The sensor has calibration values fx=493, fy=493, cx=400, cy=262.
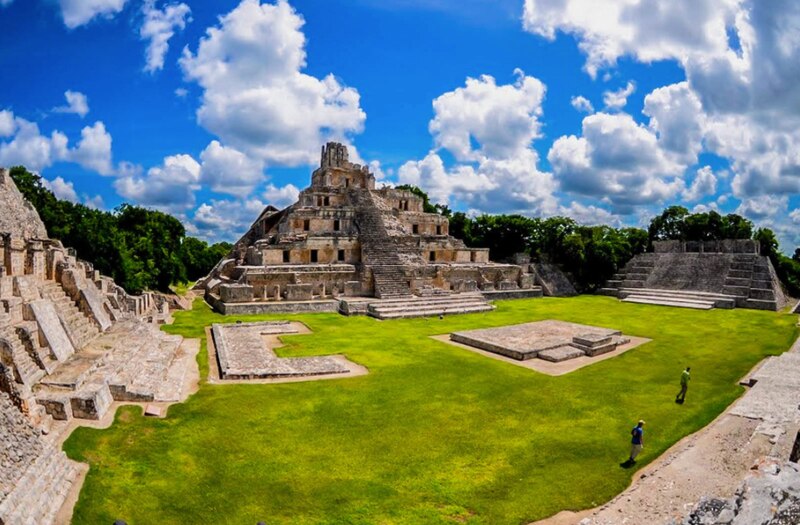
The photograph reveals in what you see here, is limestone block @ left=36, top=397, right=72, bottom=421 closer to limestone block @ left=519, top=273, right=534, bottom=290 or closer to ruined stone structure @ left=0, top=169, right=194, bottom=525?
ruined stone structure @ left=0, top=169, right=194, bottom=525

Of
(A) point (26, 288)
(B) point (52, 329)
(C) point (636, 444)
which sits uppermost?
(A) point (26, 288)

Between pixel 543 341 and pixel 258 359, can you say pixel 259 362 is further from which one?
pixel 543 341

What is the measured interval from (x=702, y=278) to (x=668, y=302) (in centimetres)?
479

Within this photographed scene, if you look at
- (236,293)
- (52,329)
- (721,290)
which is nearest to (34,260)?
(52,329)

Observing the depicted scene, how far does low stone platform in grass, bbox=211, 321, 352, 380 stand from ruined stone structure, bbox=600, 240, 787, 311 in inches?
885

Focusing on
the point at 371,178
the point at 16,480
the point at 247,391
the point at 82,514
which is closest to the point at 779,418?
the point at 247,391

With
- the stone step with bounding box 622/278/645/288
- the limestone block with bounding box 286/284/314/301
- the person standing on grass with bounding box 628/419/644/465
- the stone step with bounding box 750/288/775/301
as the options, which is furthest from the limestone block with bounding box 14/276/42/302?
the stone step with bounding box 750/288/775/301

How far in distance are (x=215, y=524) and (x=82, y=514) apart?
168cm

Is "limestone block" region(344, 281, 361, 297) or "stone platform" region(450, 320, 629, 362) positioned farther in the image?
"limestone block" region(344, 281, 361, 297)

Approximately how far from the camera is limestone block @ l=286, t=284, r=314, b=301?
24014 millimetres

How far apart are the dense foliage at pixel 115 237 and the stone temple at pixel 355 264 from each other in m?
3.12

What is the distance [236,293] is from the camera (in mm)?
23281

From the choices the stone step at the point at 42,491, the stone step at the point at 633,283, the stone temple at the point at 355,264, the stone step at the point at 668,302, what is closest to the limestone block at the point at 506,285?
the stone temple at the point at 355,264

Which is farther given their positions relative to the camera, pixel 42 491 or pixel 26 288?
pixel 26 288
